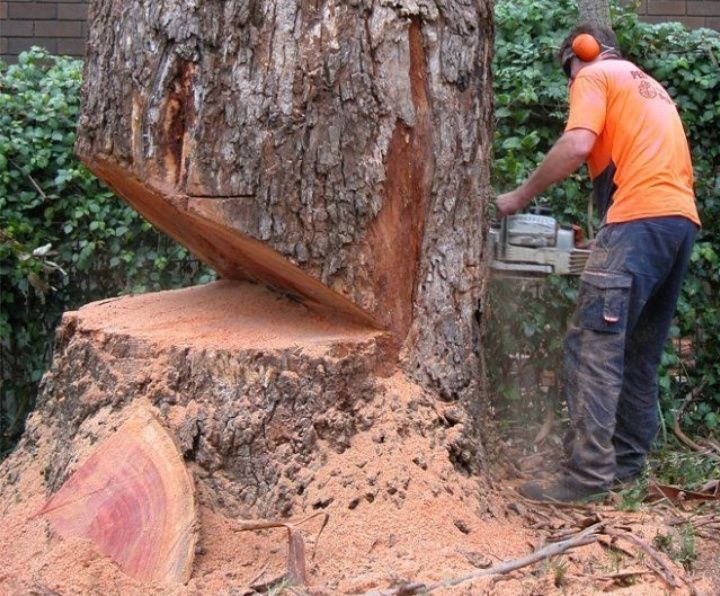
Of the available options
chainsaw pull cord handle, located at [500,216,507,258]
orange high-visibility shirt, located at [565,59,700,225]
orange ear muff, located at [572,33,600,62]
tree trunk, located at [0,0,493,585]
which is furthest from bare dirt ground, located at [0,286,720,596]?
orange ear muff, located at [572,33,600,62]

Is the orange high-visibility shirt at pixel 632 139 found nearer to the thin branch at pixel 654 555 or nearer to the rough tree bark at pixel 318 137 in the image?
the rough tree bark at pixel 318 137

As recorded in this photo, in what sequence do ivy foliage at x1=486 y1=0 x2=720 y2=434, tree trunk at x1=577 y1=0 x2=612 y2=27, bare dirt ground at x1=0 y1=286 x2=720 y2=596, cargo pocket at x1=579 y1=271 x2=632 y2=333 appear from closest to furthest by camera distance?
bare dirt ground at x1=0 y1=286 x2=720 y2=596
cargo pocket at x1=579 y1=271 x2=632 y2=333
tree trunk at x1=577 y1=0 x2=612 y2=27
ivy foliage at x1=486 y1=0 x2=720 y2=434

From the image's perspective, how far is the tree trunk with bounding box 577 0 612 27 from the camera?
16.5 feet

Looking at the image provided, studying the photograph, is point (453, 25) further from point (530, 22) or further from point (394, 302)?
point (530, 22)

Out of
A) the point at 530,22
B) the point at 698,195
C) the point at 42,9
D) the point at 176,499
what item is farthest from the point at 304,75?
the point at 42,9

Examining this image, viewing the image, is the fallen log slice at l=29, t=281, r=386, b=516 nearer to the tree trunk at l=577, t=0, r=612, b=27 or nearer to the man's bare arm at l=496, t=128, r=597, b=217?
the man's bare arm at l=496, t=128, r=597, b=217

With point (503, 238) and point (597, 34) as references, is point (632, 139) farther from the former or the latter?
point (503, 238)

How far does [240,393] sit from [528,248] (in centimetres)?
152

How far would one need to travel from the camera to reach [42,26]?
30.2ft

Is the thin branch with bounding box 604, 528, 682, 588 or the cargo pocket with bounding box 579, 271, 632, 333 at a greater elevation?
the cargo pocket with bounding box 579, 271, 632, 333

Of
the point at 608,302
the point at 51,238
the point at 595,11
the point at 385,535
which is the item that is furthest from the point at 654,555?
the point at 51,238

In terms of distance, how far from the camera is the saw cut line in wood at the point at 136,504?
308 centimetres

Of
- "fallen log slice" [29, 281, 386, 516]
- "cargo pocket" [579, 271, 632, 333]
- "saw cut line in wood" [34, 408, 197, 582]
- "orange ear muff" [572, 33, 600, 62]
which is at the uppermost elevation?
"orange ear muff" [572, 33, 600, 62]

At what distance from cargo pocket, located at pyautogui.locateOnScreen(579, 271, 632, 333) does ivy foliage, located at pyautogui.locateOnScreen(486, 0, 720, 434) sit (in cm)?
98
